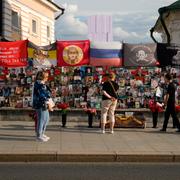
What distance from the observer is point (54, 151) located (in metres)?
11.5

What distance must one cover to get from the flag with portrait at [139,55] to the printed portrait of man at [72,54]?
151cm

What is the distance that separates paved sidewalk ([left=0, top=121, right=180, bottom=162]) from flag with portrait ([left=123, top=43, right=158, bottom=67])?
2.44 meters

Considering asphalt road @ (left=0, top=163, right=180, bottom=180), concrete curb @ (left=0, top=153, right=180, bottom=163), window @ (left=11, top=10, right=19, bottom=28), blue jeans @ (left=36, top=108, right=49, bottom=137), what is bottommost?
asphalt road @ (left=0, top=163, right=180, bottom=180)

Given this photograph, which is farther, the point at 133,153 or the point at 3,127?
the point at 3,127

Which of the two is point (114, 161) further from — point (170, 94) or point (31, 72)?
point (31, 72)

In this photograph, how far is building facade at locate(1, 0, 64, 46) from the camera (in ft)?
111

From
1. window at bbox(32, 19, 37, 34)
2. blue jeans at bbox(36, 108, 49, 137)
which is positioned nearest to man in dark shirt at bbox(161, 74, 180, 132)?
blue jeans at bbox(36, 108, 49, 137)

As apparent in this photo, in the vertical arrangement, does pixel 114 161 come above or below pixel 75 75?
below

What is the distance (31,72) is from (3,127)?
2668 millimetres

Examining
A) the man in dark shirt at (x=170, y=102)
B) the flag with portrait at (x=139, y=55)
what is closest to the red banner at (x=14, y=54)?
the flag with portrait at (x=139, y=55)

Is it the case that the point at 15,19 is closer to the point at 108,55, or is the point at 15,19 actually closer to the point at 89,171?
the point at 108,55

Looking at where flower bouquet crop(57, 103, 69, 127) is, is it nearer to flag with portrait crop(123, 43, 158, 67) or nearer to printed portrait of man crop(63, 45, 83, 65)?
printed portrait of man crop(63, 45, 83, 65)

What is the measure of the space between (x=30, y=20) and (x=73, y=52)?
24.6m

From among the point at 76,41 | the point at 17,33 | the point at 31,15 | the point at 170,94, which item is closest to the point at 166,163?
the point at 170,94
